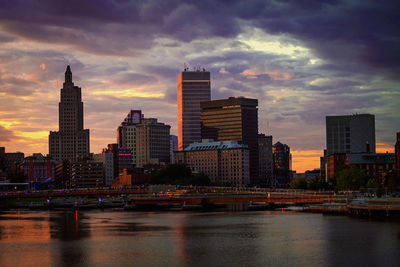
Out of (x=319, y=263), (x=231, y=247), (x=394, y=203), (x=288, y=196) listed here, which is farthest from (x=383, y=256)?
(x=288, y=196)

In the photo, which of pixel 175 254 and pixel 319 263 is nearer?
pixel 319 263

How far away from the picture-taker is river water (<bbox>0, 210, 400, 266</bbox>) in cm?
9106

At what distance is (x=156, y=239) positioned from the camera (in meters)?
117

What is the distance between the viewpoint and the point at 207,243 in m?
110

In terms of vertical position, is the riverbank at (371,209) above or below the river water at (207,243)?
above

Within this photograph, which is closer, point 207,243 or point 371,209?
point 207,243

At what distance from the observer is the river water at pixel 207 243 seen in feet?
299

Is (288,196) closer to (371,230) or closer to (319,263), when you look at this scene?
(371,230)

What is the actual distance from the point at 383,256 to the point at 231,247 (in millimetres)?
23694

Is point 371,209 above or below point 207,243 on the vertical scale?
above

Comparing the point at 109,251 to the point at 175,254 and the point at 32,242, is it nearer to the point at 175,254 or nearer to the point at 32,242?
the point at 175,254

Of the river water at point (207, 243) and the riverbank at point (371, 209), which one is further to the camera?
the riverbank at point (371, 209)

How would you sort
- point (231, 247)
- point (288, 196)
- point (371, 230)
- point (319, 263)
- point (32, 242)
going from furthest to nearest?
point (288, 196) → point (371, 230) → point (32, 242) → point (231, 247) → point (319, 263)

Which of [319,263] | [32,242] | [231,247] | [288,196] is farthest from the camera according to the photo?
[288,196]
